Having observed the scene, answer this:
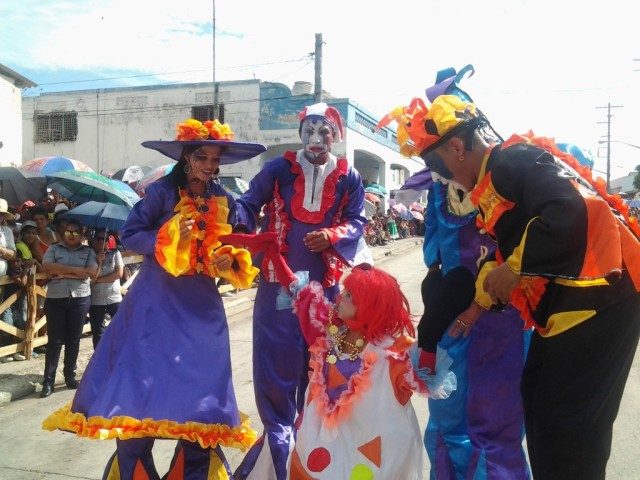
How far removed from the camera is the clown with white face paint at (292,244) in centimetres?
309

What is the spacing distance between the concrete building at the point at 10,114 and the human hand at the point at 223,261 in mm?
13716

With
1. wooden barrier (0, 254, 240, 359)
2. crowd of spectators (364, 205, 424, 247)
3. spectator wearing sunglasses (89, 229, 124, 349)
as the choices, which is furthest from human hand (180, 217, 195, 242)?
crowd of spectators (364, 205, 424, 247)

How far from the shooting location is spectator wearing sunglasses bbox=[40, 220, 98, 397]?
5.43 metres

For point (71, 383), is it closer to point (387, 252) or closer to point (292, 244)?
point (292, 244)

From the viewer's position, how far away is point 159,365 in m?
2.65

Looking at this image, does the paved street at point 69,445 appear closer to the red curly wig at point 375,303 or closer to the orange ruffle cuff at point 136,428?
the orange ruffle cuff at point 136,428

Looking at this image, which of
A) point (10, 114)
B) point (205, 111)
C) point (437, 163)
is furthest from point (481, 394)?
point (205, 111)

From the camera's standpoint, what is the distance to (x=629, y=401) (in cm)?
479

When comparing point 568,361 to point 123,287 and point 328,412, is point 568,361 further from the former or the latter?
point 123,287

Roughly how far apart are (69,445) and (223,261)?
2151 millimetres

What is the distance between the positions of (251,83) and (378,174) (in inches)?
345

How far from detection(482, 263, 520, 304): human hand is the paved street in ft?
6.92

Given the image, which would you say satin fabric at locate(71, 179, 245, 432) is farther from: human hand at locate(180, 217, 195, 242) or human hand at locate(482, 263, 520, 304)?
human hand at locate(482, 263, 520, 304)

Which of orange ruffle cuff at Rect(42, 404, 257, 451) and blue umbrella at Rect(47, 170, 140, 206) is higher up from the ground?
blue umbrella at Rect(47, 170, 140, 206)
